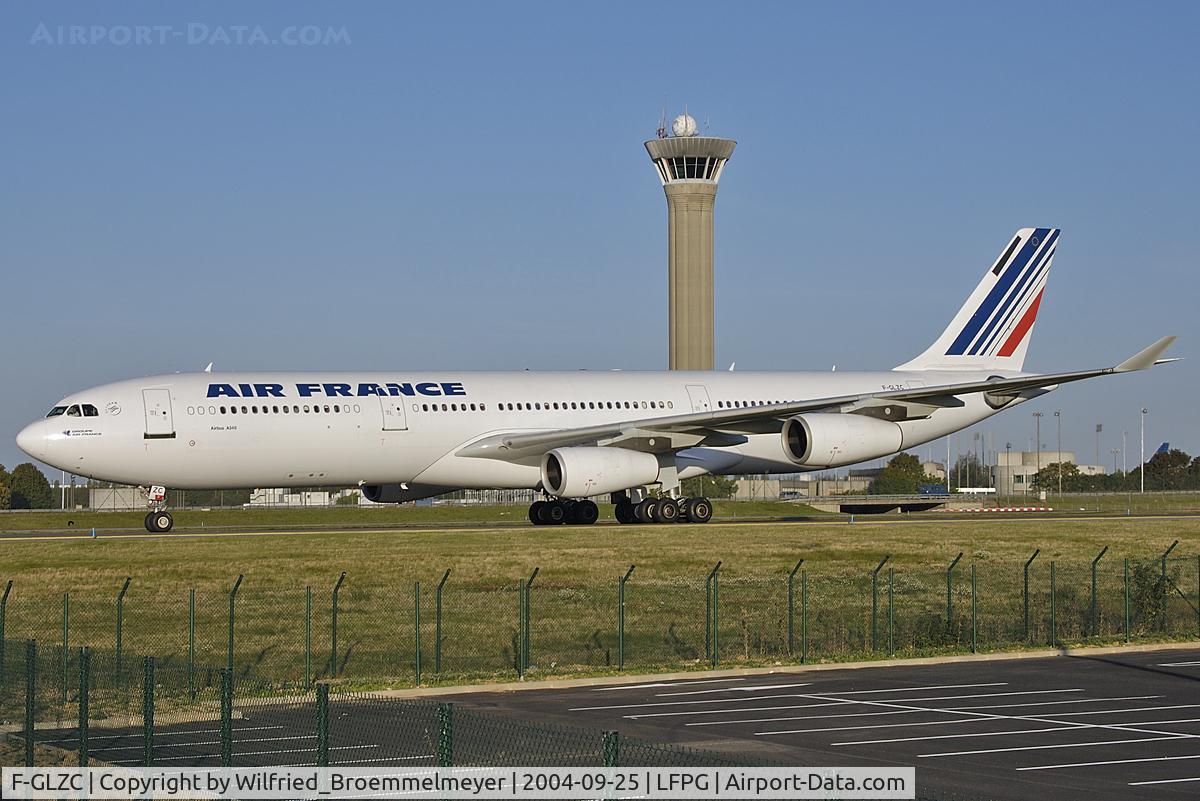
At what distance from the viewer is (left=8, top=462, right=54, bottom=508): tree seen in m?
108

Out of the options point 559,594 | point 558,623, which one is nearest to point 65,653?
point 558,623

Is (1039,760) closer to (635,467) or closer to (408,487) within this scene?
(635,467)

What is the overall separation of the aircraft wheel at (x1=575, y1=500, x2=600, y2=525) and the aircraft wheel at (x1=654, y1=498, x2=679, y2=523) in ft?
6.63

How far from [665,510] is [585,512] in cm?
265

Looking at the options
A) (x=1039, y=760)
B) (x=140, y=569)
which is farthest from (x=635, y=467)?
(x=1039, y=760)

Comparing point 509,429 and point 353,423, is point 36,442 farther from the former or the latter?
point 509,429

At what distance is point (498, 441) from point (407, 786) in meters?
35.9

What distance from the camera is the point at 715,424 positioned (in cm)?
4897

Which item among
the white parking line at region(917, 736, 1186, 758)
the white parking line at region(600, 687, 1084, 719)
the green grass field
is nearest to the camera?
the white parking line at region(917, 736, 1186, 758)

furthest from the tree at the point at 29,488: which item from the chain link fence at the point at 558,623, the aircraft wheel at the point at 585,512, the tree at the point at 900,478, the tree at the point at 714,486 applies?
the chain link fence at the point at 558,623

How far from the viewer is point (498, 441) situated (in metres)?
49.2

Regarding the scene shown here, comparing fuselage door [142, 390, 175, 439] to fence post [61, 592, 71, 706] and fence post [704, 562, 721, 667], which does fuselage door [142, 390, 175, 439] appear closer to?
fence post [61, 592, 71, 706]

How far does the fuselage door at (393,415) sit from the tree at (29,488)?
6605cm
